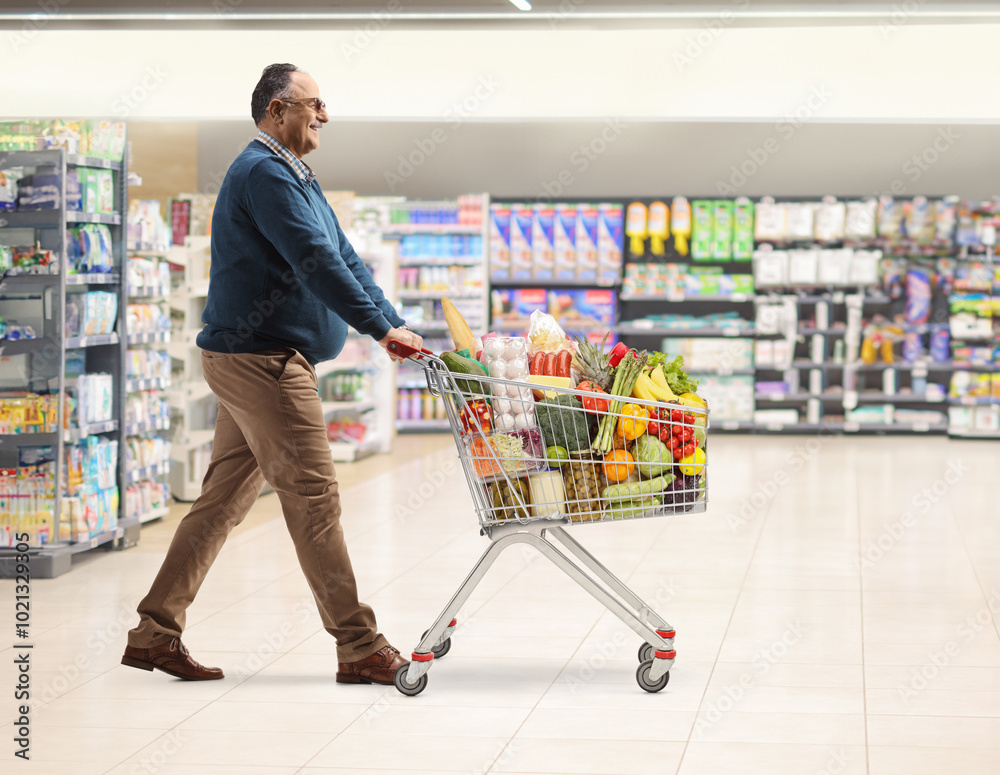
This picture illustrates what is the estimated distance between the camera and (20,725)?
10.1 ft

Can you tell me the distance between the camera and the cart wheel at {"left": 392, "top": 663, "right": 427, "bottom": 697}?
131 inches

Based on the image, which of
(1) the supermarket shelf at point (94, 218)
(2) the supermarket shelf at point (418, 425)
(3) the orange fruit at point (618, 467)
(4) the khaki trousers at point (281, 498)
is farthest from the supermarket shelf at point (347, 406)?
(3) the orange fruit at point (618, 467)

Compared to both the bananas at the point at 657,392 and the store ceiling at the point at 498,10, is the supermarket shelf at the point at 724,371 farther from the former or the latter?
the bananas at the point at 657,392

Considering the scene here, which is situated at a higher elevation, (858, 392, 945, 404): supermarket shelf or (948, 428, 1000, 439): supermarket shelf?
(858, 392, 945, 404): supermarket shelf

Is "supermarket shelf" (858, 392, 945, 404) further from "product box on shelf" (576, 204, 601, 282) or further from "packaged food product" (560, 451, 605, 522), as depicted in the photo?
"packaged food product" (560, 451, 605, 522)

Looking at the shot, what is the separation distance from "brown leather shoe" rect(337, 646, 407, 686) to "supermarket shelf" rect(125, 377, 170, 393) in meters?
2.76

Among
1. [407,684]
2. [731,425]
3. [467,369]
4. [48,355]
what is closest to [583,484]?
[467,369]

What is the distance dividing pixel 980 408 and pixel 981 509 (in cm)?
451

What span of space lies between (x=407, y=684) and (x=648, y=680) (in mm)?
669

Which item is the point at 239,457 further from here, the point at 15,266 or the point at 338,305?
the point at 15,266


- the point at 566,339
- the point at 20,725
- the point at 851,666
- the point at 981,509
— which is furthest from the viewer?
the point at 981,509

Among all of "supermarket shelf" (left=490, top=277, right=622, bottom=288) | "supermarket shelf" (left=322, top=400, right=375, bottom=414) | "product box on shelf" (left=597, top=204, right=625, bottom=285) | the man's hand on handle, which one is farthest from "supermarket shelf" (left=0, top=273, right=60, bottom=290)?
"product box on shelf" (left=597, top=204, right=625, bottom=285)

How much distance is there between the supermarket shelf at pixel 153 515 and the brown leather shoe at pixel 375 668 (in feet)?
9.80

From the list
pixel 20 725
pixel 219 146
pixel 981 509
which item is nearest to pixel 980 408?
pixel 981 509
